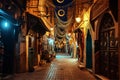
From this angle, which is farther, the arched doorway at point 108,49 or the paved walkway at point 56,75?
the paved walkway at point 56,75

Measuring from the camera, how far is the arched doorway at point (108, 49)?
12.5 meters

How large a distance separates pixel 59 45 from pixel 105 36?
2641 inches

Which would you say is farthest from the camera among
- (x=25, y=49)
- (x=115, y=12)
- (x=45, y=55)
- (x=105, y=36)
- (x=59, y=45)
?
(x=59, y=45)

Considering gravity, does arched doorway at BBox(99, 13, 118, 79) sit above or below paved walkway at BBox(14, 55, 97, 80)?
above

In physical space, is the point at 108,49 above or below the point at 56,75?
above

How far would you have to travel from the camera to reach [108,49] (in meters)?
13.7

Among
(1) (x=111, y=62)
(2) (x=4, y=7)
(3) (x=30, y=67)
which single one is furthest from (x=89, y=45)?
(2) (x=4, y=7)

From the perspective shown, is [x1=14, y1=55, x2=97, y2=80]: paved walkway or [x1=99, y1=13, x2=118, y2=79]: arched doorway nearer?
[x1=99, y1=13, x2=118, y2=79]: arched doorway

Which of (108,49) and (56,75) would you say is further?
(56,75)

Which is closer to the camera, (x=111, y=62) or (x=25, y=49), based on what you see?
(x=111, y=62)

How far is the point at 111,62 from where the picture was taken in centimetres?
1316

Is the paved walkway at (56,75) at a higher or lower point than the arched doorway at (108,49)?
lower

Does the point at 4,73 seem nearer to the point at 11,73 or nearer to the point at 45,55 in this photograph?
the point at 11,73

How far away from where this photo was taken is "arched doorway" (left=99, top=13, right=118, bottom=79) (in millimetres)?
12523
